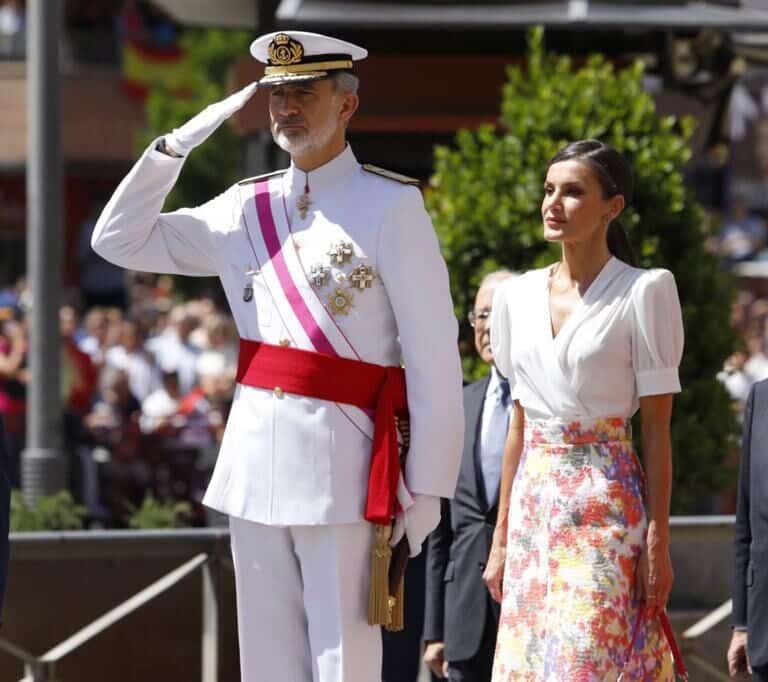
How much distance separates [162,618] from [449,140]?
6.08 meters

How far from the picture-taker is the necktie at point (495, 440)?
20.3 feet

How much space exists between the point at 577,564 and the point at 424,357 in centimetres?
65

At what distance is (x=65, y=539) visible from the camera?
7.29 meters

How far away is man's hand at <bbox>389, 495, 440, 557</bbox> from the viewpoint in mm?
5207

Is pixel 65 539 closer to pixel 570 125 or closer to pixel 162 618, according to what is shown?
pixel 162 618

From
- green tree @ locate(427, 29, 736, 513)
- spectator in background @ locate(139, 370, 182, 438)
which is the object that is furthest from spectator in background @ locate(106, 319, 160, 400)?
green tree @ locate(427, 29, 736, 513)

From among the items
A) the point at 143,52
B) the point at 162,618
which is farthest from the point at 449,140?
the point at 143,52

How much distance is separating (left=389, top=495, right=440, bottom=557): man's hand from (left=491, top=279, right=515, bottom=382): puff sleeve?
1.61 ft

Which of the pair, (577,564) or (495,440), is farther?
(495,440)

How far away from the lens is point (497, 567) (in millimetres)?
5551

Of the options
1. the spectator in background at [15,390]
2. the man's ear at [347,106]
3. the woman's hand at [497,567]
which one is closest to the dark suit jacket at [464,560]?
the woman's hand at [497,567]

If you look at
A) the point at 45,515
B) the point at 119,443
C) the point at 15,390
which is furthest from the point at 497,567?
the point at 15,390

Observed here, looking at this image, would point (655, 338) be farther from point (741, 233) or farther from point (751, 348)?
point (741, 233)

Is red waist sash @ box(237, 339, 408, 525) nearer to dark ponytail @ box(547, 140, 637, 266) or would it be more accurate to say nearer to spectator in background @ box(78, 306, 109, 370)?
dark ponytail @ box(547, 140, 637, 266)
